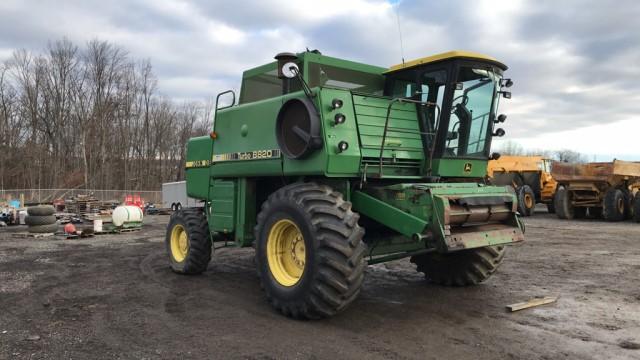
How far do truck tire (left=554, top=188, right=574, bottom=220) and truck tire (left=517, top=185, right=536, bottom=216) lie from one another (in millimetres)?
1690

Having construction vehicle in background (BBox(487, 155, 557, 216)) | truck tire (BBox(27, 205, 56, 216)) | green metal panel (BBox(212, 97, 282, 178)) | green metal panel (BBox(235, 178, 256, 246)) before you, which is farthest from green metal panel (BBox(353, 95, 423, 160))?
construction vehicle in background (BBox(487, 155, 557, 216))

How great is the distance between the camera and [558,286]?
7.28m

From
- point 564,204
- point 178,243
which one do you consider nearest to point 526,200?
point 564,204

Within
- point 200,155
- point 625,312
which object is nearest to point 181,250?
point 200,155

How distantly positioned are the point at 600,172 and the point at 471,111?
47.9 feet

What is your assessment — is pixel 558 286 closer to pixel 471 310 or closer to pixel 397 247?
pixel 471 310

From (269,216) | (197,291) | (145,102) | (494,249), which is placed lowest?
(197,291)

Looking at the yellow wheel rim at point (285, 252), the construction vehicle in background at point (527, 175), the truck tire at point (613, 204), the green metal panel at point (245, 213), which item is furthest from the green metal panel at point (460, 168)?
the construction vehicle in background at point (527, 175)

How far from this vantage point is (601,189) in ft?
62.7

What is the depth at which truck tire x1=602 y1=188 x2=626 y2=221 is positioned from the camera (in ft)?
59.8

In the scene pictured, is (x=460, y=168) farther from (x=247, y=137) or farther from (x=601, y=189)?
(x=601, y=189)

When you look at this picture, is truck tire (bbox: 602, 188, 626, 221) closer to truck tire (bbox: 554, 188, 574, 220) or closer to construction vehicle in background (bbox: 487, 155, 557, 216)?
truck tire (bbox: 554, 188, 574, 220)

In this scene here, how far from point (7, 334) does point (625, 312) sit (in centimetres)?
677

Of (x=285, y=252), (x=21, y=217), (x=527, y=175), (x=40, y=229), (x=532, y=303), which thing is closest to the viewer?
(x=285, y=252)
